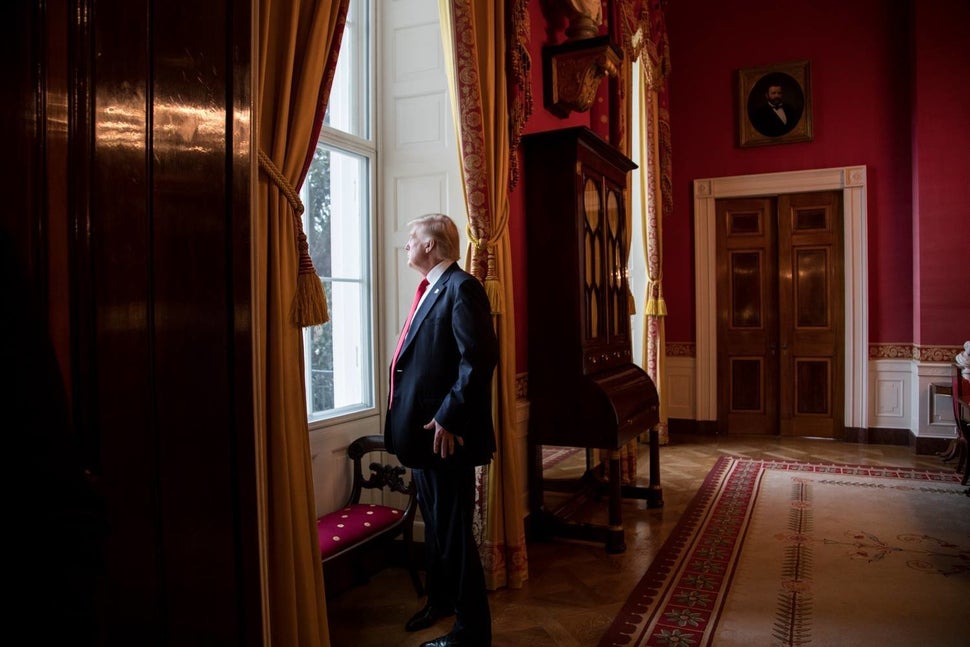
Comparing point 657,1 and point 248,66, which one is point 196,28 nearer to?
point 248,66

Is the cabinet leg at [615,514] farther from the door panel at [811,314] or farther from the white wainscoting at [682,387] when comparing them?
the door panel at [811,314]

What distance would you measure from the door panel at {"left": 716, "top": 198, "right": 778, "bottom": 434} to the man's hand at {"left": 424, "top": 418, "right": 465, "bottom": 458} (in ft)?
18.2

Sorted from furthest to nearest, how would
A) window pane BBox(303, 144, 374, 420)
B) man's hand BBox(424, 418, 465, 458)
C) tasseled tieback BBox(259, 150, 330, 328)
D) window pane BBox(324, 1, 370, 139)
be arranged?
1. window pane BBox(324, 1, 370, 139)
2. window pane BBox(303, 144, 374, 420)
3. man's hand BBox(424, 418, 465, 458)
4. tasseled tieback BBox(259, 150, 330, 328)

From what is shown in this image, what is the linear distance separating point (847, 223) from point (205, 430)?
6.85 metres

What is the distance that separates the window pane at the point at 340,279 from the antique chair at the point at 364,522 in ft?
1.02

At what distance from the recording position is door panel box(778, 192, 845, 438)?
6.86m

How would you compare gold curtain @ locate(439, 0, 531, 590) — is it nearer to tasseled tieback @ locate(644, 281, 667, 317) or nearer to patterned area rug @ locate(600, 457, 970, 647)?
patterned area rug @ locate(600, 457, 970, 647)

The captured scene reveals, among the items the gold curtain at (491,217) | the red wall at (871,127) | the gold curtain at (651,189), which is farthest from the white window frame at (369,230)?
the red wall at (871,127)

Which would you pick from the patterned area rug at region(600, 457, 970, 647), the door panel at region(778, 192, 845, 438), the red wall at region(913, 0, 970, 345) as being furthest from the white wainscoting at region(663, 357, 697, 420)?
the patterned area rug at region(600, 457, 970, 647)

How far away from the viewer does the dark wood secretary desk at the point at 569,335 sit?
362 centimetres

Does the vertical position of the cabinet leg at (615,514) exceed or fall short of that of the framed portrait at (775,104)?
it falls short

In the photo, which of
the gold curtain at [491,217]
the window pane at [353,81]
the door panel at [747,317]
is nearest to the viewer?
the gold curtain at [491,217]

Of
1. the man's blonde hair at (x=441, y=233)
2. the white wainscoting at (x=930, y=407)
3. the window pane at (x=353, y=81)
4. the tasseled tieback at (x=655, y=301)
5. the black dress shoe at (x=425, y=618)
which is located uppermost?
the window pane at (x=353, y=81)

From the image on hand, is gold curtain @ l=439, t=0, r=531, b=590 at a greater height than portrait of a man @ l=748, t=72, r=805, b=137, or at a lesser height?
lesser
